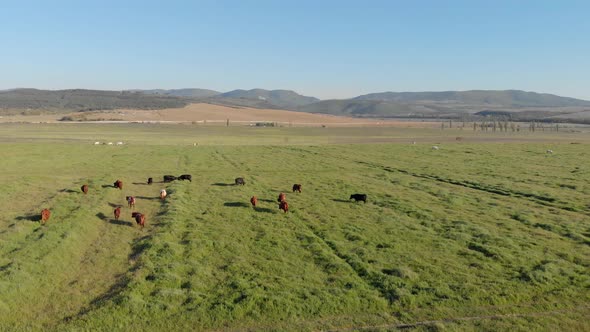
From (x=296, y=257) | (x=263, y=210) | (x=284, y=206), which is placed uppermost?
(x=284, y=206)

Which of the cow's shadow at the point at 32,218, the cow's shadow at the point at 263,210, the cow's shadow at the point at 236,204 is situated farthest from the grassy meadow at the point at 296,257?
the cow's shadow at the point at 263,210

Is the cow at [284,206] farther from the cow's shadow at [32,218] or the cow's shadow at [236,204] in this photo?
the cow's shadow at [32,218]

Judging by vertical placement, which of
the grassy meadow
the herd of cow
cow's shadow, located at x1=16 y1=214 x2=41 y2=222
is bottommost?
the grassy meadow

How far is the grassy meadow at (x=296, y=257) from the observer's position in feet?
45.0

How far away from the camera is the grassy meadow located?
540 inches

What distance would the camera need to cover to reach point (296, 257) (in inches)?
731

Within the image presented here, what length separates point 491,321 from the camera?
13.5 metres

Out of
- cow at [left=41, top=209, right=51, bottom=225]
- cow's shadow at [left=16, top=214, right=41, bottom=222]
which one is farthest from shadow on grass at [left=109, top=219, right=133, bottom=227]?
cow's shadow at [left=16, top=214, right=41, bottom=222]

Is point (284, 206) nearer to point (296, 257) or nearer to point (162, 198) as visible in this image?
point (296, 257)

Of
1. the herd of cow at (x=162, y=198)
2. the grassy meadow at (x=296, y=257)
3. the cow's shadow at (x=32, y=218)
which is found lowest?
the grassy meadow at (x=296, y=257)

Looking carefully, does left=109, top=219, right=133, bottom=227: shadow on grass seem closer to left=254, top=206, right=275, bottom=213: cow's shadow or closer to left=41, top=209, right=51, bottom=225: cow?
left=41, top=209, right=51, bottom=225: cow

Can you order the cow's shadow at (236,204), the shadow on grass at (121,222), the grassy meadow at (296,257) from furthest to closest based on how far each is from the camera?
the cow's shadow at (236,204)
the shadow on grass at (121,222)
the grassy meadow at (296,257)

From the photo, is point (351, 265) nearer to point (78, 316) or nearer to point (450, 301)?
point (450, 301)

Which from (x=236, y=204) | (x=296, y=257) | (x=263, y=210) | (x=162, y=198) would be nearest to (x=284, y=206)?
(x=263, y=210)
